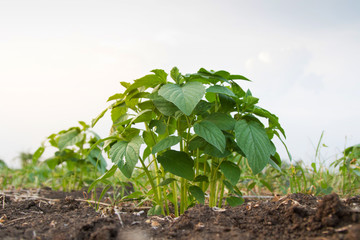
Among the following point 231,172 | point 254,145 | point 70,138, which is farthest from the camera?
point 70,138

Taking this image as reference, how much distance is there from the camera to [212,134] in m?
1.41

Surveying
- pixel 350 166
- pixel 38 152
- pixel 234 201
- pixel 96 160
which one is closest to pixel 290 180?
pixel 350 166

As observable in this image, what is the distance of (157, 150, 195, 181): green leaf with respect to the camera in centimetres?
155

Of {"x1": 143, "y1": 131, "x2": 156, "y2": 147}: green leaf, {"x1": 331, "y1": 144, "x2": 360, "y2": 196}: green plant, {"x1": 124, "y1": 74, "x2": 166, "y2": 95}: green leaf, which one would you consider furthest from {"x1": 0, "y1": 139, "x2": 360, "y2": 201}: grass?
{"x1": 124, "y1": 74, "x2": 166, "y2": 95}: green leaf

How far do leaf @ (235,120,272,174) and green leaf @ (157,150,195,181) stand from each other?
0.26 meters

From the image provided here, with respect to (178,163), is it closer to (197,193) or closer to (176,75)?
(197,193)

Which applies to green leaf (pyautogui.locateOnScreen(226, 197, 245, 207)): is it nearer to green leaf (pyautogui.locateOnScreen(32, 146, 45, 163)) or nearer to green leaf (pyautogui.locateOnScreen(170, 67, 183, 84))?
green leaf (pyautogui.locateOnScreen(170, 67, 183, 84))

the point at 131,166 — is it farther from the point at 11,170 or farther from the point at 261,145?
the point at 11,170

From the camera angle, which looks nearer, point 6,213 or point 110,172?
point 110,172

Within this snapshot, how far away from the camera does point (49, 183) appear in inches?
176

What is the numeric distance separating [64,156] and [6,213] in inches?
49.2

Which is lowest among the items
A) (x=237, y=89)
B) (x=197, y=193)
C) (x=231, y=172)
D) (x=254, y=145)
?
(x=197, y=193)

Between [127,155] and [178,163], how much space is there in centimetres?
24

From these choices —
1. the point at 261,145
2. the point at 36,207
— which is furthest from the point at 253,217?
the point at 36,207
